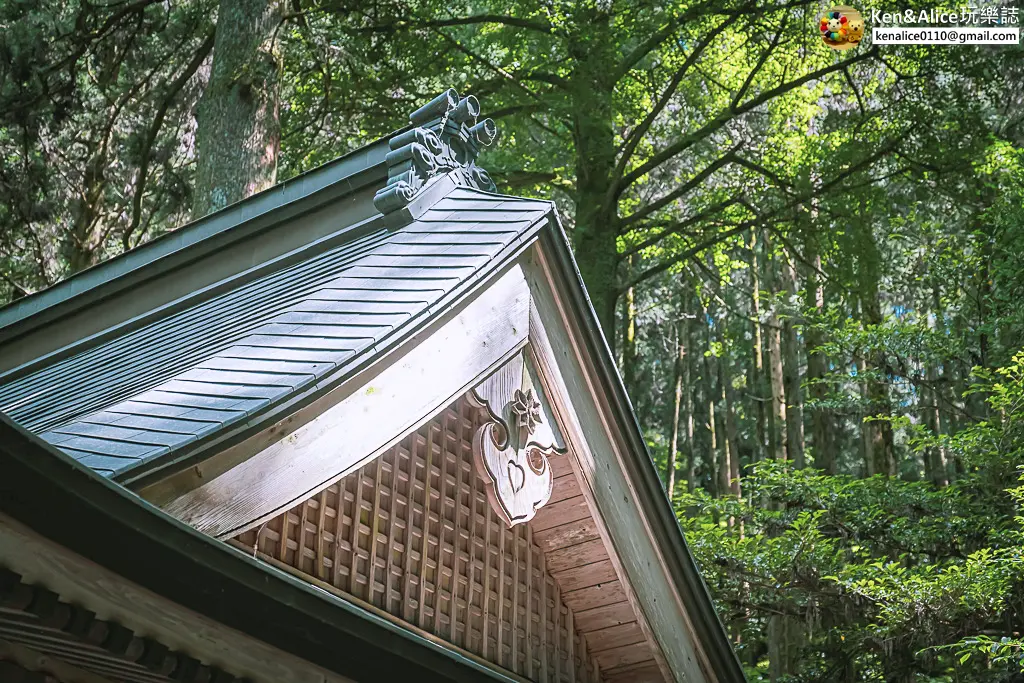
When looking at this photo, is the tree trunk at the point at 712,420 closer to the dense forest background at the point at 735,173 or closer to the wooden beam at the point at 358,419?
the dense forest background at the point at 735,173

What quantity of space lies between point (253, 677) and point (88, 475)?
0.83 metres

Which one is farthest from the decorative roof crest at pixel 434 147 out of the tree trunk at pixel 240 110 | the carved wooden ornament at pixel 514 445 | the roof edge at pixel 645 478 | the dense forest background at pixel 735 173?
the tree trunk at pixel 240 110

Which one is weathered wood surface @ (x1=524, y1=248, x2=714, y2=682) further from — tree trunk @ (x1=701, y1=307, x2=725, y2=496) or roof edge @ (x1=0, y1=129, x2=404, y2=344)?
tree trunk @ (x1=701, y1=307, x2=725, y2=496)

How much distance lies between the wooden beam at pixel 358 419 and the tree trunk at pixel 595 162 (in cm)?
651

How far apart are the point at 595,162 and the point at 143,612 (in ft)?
32.4

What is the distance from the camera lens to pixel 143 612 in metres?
2.32

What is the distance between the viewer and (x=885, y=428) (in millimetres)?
13703

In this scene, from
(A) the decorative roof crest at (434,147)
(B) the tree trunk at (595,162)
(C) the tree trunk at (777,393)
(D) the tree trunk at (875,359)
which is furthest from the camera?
(C) the tree trunk at (777,393)

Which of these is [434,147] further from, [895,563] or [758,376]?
[758,376]

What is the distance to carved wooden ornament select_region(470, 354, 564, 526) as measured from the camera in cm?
355

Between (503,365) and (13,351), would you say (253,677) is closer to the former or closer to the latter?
(503,365)

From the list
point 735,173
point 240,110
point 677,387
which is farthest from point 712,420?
point 240,110

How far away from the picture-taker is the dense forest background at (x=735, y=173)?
28.8 feet

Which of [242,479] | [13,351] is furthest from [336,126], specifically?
[242,479]
